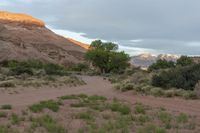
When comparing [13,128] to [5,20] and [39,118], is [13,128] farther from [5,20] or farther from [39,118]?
[5,20]

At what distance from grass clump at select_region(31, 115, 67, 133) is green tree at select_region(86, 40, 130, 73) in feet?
260

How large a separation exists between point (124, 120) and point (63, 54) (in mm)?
130929

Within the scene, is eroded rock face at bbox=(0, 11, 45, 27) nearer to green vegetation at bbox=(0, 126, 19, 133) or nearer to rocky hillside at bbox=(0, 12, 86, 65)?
rocky hillside at bbox=(0, 12, 86, 65)

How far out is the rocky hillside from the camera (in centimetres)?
11394

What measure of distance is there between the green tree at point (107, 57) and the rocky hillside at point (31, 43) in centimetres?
2282

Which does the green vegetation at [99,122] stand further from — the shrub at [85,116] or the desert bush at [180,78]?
the desert bush at [180,78]

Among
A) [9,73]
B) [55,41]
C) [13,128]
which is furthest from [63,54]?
[13,128]

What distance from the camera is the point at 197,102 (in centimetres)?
2431

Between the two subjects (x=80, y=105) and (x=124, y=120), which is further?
(x=80, y=105)

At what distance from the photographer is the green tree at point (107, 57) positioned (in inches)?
3738

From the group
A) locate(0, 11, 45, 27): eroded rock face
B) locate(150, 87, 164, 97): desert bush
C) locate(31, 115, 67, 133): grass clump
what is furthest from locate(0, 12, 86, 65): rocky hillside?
locate(31, 115, 67, 133): grass clump

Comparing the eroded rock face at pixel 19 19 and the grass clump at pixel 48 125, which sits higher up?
the eroded rock face at pixel 19 19

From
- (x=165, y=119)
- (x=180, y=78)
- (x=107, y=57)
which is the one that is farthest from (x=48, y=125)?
(x=107, y=57)

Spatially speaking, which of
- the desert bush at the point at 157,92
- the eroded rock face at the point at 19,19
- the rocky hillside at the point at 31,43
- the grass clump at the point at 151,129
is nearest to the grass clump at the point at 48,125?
the grass clump at the point at 151,129
